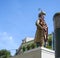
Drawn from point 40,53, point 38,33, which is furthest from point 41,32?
point 40,53

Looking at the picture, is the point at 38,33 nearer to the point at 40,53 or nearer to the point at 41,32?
the point at 41,32

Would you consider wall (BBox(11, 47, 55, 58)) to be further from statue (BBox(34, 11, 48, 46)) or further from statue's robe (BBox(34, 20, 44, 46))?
statue's robe (BBox(34, 20, 44, 46))

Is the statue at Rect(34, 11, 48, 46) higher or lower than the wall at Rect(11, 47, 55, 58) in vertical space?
higher

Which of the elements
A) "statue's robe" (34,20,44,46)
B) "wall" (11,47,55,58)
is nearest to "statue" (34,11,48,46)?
"statue's robe" (34,20,44,46)

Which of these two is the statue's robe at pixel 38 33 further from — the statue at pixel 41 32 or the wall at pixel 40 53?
the wall at pixel 40 53

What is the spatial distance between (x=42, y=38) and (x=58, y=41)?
686 cm

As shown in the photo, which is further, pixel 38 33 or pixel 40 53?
pixel 38 33

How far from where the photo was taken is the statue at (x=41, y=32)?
7.97 meters

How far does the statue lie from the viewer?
26.1 ft

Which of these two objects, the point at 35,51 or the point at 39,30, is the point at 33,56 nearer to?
the point at 35,51

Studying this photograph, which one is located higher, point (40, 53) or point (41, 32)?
point (41, 32)

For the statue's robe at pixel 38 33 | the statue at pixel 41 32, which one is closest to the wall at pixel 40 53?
the statue at pixel 41 32

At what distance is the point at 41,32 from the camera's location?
8078mm

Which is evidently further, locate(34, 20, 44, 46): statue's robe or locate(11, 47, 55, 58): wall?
locate(34, 20, 44, 46): statue's robe
